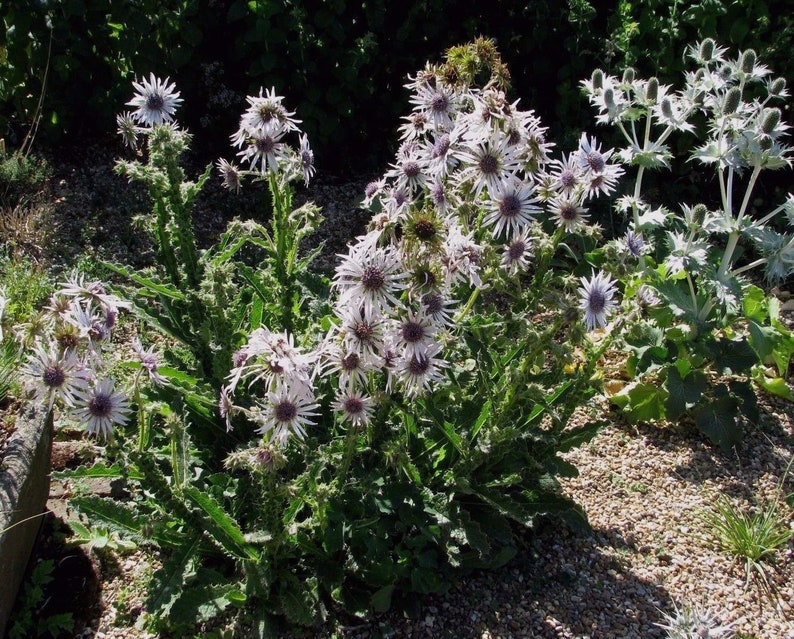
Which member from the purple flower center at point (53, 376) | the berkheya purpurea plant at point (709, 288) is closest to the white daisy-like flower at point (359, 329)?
the purple flower center at point (53, 376)

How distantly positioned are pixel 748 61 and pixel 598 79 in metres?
0.65

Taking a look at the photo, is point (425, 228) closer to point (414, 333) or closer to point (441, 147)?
point (414, 333)

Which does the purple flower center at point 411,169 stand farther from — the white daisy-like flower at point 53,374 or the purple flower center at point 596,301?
the white daisy-like flower at point 53,374

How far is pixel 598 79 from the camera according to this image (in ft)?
12.9

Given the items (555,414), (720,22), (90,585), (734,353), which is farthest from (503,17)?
(90,585)

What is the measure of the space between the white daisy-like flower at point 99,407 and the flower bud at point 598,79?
2.68 m

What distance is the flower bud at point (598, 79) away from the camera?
3.90 metres

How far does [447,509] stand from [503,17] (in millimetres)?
3372

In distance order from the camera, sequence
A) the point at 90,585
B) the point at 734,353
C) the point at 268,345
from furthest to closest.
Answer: the point at 734,353
the point at 90,585
the point at 268,345

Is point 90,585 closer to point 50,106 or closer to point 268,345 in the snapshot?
point 268,345

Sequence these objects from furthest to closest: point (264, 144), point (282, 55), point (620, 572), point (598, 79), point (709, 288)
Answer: point (282, 55)
point (598, 79)
point (709, 288)
point (620, 572)
point (264, 144)

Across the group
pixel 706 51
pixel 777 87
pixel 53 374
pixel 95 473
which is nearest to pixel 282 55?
pixel 706 51

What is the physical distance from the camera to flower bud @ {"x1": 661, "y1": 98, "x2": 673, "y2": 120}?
371 cm

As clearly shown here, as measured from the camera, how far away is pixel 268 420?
2266 millimetres
